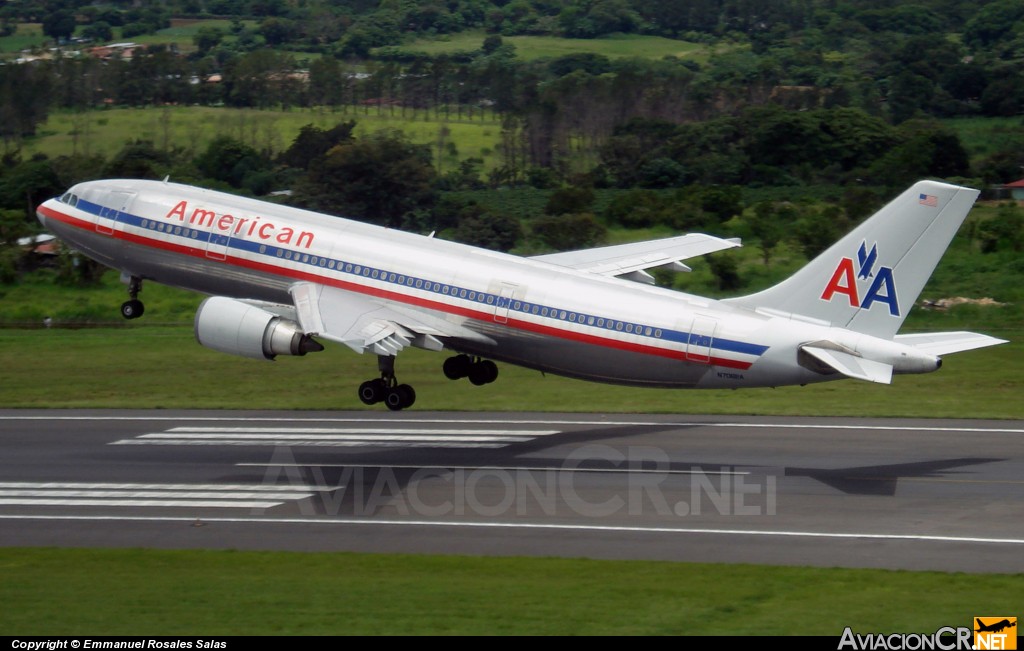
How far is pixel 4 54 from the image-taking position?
190 m

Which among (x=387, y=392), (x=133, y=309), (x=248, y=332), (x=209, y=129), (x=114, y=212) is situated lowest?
(x=209, y=129)

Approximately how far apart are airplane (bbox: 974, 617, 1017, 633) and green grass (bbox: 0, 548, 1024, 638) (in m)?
0.39

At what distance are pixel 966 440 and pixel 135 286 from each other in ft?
93.3

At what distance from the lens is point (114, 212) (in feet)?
151

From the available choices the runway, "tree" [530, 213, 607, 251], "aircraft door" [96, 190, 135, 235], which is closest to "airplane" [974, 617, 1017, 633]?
the runway

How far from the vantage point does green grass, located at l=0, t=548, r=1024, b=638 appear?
989 inches

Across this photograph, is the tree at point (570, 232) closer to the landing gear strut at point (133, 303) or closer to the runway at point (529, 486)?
the runway at point (529, 486)

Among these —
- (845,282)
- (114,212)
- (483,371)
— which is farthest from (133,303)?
(845,282)

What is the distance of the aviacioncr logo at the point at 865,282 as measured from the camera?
3581cm

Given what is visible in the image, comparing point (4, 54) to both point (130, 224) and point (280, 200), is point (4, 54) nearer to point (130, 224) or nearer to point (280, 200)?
point (280, 200)

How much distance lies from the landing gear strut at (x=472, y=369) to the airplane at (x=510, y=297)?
0.08 m

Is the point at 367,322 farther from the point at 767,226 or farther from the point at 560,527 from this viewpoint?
the point at 767,226

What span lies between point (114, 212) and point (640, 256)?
18.2 meters

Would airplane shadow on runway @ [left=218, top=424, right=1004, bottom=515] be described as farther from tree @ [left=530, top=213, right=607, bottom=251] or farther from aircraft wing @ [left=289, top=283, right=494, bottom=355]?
tree @ [left=530, top=213, right=607, bottom=251]
